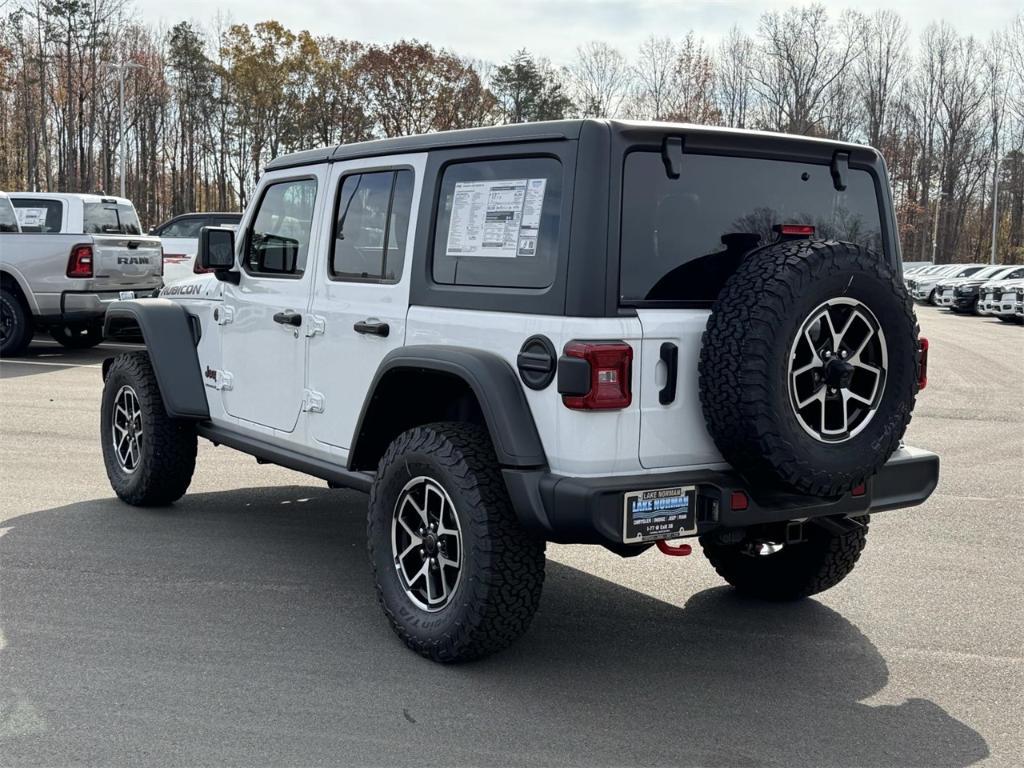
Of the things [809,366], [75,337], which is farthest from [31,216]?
[809,366]

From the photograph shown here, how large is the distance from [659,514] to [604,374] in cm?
52

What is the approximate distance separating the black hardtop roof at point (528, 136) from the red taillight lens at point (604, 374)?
76cm

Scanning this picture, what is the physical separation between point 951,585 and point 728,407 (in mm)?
2351

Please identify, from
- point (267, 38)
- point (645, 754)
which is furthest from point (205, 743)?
point (267, 38)

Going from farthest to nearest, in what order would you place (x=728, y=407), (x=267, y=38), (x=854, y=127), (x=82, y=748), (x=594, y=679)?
(x=854, y=127) < (x=267, y=38) < (x=594, y=679) < (x=728, y=407) < (x=82, y=748)

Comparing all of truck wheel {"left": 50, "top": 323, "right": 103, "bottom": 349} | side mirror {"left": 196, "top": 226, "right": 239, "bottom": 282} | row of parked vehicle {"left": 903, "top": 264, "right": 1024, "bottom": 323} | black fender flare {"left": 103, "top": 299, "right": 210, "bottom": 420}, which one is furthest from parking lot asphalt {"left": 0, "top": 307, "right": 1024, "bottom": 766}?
row of parked vehicle {"left": 903, "top": 264, "right": 1024, "bottom": 323}

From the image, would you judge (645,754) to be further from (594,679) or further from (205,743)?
(205,743)

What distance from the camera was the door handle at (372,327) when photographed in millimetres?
4594

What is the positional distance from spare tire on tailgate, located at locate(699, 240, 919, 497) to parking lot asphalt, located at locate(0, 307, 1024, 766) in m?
0.85

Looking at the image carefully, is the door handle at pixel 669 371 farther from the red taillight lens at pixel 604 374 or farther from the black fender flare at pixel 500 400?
the black fender flare at pixel 500 400

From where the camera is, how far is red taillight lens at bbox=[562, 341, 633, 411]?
3.72m

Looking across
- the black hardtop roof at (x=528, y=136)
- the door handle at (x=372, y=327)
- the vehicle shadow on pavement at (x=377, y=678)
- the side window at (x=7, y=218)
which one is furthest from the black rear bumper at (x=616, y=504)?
the side window at (x=7, y=218)

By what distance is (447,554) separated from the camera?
4238 millimetres

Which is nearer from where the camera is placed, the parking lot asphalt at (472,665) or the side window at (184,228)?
the parking lot asphalt at (472,665)
